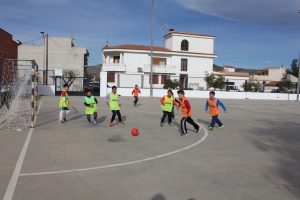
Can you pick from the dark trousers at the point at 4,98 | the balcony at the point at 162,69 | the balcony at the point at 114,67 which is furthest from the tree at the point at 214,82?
the dark trousers at the point at 4,98

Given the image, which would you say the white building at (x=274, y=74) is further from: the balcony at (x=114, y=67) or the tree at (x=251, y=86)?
the tree at (x=251, y=86)

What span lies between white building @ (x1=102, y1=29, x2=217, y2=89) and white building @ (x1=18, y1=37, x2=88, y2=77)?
25.6 feet

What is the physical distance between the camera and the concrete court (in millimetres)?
5285

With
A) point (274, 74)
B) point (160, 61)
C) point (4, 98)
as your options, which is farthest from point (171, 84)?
point (274, 74)

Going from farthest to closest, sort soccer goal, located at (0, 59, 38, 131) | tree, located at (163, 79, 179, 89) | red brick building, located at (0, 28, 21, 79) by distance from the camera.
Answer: tree, located at (163, 79, 179, 89) < red brick building, located at (0, 28, 21, 79) < soccer goal, located at (0, 59, 38, 131)

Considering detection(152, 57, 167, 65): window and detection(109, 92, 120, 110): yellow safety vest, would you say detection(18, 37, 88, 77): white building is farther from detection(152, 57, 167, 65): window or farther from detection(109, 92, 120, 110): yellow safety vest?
detection(109, 92, 120, 110): yellow safety vest

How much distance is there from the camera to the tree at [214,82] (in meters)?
37.7

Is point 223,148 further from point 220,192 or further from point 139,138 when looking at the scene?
point 220,192

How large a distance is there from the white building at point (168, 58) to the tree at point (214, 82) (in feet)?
Result: 34.9

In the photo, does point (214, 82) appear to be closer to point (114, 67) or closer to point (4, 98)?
point (114, 67)

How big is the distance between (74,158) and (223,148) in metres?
3.97

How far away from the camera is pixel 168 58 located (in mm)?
56906

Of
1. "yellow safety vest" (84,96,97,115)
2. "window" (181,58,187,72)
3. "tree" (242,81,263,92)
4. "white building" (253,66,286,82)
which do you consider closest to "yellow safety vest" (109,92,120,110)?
"yellow safety vest" (84,96,97,115)

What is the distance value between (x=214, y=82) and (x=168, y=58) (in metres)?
19.9
